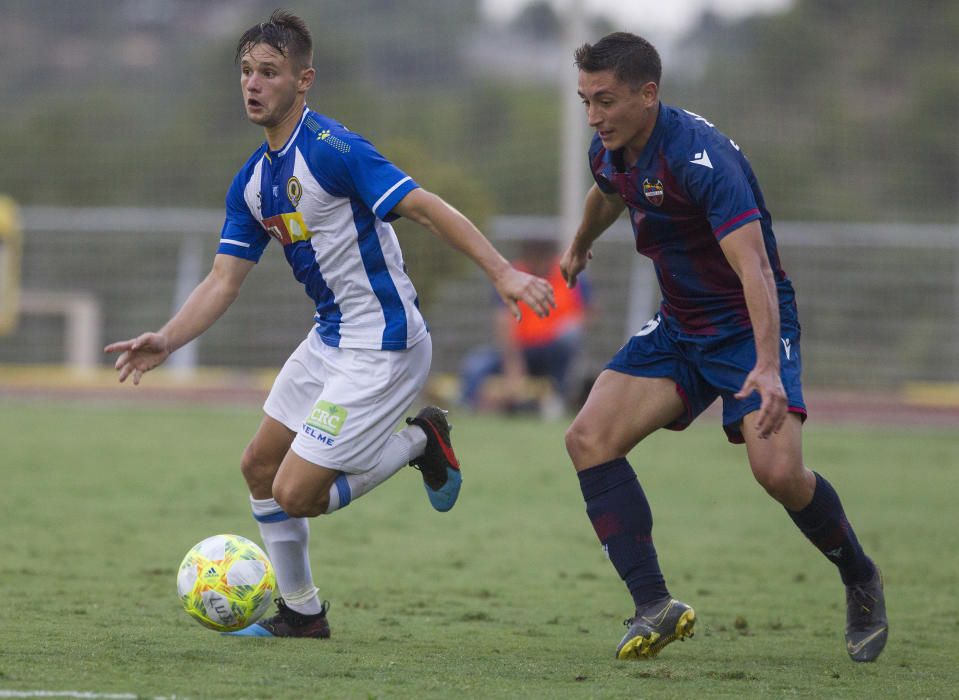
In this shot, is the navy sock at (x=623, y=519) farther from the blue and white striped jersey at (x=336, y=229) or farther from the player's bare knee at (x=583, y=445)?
the blue and white striped jersey at (x=336, y=229)

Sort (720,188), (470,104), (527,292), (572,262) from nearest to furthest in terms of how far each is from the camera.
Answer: (527,292) → (720,188) → (572,262) → (470,104)

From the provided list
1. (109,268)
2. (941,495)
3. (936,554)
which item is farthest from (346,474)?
(109,268)

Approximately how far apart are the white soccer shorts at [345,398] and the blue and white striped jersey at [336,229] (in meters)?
0.06

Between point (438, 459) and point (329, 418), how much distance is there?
2.25ft

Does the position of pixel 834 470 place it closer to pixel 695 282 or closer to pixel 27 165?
pixel 695 282

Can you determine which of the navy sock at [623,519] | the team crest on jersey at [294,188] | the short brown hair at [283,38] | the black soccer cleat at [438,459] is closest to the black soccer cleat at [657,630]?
the navy sock at [623,519]

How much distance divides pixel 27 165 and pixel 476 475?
16084 mm

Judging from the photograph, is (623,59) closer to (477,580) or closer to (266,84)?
(266,84)

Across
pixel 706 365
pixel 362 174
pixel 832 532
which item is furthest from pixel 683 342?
pixel 362 174

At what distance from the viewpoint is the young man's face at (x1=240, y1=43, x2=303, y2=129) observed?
504cm

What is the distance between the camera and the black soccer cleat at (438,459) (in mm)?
5617

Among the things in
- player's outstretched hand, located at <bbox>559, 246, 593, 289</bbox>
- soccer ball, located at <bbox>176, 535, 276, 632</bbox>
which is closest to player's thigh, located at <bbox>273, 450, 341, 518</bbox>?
soccer ball, located at <bbox>176, 535, 276, 632</bbox>

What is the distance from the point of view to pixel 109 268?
20.1 metres

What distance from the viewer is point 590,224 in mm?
5457
